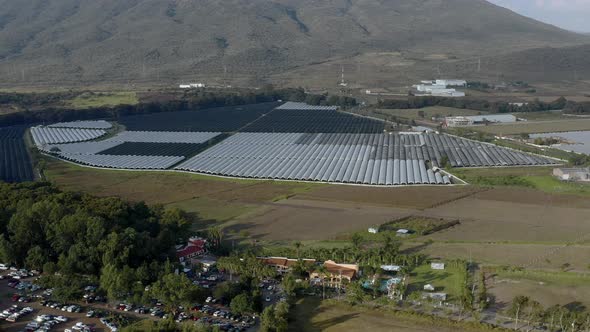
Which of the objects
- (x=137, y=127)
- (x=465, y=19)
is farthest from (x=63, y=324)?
(x=465, y=19)

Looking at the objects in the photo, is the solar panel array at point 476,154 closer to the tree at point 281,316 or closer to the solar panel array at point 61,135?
the tree at point 281,316

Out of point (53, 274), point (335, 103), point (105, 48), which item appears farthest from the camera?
point (105, 48)

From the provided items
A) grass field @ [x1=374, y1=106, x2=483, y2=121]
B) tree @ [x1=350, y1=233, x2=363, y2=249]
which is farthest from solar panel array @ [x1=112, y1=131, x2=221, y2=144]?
tree @ [x1=350, y1=233, x2=363, y2=249]

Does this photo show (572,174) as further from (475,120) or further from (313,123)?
(313,123)

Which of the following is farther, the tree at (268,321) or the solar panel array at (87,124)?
the solar panel array at (87,124)

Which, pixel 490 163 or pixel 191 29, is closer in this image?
pixel 490 163

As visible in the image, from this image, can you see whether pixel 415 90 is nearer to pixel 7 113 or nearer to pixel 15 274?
pixel 7 113

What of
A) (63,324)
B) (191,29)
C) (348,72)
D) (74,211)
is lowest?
(63,324)

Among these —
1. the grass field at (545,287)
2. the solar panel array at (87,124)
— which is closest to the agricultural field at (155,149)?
the solar panel array at (87,124)
